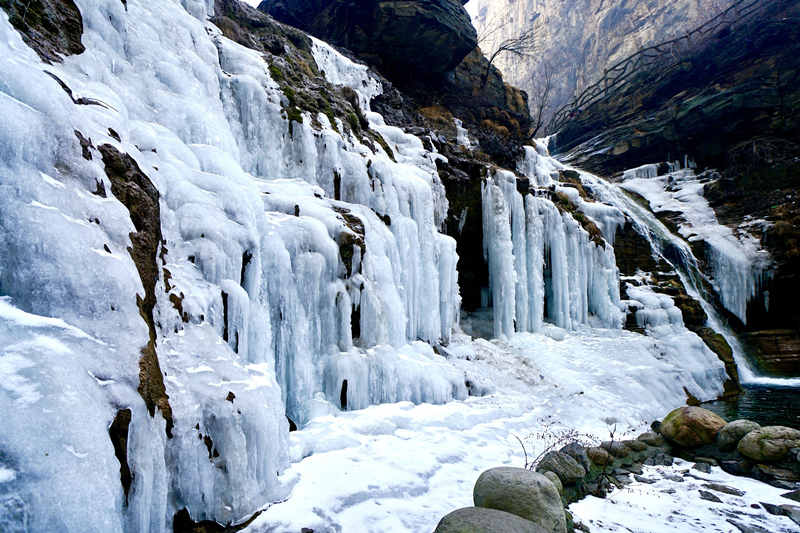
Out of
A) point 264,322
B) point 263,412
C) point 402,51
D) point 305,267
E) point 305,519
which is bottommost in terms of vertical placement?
point 305,519

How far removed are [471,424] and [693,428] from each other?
4.52m

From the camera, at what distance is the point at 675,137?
2622cm

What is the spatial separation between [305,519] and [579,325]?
13214mm

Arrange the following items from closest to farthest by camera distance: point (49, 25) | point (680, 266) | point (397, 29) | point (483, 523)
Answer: point (483, 523) < point (49, 25) < point (680, 266) < point (397, 29)

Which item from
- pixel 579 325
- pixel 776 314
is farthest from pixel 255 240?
pixel 776 314

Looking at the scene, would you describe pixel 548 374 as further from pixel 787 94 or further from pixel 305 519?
pixel 787 94

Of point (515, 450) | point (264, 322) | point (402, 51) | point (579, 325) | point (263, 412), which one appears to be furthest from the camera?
point (402, 51)

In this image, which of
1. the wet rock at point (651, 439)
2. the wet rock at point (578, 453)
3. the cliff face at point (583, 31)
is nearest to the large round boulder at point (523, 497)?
the wet rock at point (578, 453)

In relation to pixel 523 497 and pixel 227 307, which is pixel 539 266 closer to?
pixel 523 497

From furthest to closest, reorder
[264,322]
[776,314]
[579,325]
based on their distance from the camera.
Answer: [776,314] → [579,325] → [264,322]

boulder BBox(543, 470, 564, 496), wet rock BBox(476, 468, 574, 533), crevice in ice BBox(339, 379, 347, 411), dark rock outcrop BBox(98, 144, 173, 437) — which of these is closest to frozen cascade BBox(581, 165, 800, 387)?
boulder BBox(543, 470, 564, 496)

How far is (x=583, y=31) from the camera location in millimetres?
52250

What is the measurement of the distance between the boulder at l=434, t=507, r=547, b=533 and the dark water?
9587 millimetres

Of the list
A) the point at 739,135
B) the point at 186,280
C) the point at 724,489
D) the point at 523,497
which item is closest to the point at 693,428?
the point at 724,489
